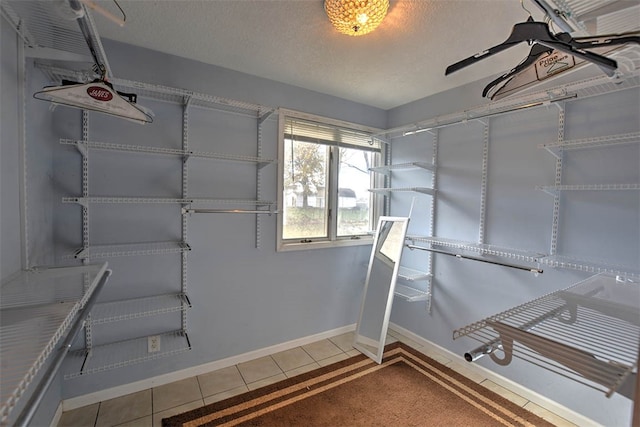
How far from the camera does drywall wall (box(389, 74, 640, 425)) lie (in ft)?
5.72

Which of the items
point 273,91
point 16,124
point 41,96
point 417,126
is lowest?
point 16,124

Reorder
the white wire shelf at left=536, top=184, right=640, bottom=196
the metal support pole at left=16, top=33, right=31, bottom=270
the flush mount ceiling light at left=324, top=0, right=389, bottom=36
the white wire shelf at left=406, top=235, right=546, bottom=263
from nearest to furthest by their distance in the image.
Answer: the metal support pole at left=16, top=33, right=31, bottom=270 < the flush mount ceiling light at left=324, top=0, right=389, bottom=36 < the white wire shelf at left=536, top=184, right=640, bottom=196 < the white wire shelf at left=406, top=235, right=546, bottom=263

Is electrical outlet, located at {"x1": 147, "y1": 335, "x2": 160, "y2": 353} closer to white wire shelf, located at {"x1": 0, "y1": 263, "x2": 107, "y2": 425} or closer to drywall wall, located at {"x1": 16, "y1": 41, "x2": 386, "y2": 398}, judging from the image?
drywall wall, located at {"x1": 16, "y1": 41, "x2": 386, "y2": 398}

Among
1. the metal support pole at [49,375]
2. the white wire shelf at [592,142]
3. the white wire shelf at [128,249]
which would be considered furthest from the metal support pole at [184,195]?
the white wire shelf at [592,142]

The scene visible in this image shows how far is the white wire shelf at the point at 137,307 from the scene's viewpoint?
5.82ft

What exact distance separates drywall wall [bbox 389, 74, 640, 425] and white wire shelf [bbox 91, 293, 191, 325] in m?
2.23

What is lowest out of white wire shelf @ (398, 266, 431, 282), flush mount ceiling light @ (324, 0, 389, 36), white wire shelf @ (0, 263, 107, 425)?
white wire shelf @ (398, 266, 431, 282)

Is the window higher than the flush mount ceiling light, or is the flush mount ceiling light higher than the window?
the flush mount ceiling light

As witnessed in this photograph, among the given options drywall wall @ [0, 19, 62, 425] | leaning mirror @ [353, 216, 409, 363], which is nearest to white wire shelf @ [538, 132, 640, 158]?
leaning mirror @ [353, 216, 409, 363]

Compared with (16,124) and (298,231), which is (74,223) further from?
(298,231)

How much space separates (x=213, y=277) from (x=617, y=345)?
90.0 inches

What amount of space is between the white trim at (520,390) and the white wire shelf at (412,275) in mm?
660

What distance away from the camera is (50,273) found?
1359 millimetres

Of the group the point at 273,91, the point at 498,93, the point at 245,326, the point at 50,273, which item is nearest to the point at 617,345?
the point at 498,93
